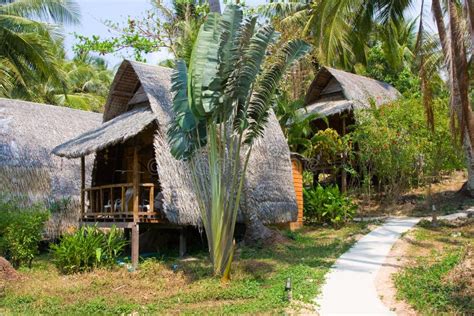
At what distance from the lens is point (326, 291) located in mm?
7227

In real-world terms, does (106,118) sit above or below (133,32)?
below

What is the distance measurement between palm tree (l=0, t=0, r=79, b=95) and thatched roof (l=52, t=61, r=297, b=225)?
3.98 meters

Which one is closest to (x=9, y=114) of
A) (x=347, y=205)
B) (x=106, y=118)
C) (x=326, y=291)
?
(x=106, y=118)

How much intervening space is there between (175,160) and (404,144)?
6.15 m

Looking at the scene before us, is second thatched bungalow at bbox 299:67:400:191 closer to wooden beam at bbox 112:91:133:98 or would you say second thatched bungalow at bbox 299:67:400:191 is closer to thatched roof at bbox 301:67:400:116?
thatched roof at bbox 301:67:400:116

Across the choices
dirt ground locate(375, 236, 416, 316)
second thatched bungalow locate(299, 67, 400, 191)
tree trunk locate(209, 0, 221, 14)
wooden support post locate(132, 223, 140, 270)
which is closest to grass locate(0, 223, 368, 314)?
wooden support post locate(132, 223, 140, 270)

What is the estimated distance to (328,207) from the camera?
1328cm

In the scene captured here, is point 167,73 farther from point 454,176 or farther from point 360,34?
point 454,176

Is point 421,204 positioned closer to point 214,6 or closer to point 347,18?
point 347,18

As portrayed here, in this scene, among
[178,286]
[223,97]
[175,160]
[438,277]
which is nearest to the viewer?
[438,277]

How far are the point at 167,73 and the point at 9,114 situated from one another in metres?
4.59

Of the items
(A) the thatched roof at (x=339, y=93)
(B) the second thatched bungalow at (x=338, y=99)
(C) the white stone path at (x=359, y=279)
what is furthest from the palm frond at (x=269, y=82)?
(A) the thatched roof at (x=339, y=93)

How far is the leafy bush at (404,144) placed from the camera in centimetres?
1280

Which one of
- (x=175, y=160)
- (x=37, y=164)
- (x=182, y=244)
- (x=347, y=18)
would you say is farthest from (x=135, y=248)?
(x=347, y=18)
